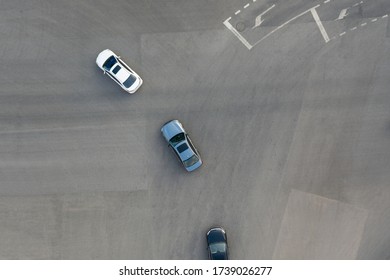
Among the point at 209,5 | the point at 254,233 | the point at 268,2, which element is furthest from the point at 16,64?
the point at 254,233

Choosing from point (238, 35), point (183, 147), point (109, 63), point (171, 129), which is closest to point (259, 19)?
point (238, 35)

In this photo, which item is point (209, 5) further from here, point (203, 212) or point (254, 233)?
point (254, 233)

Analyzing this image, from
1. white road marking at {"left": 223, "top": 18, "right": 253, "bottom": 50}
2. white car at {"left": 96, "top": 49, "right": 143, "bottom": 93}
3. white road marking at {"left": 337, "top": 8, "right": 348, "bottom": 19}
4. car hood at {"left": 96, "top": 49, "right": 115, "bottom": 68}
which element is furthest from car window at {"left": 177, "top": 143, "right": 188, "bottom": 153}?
white road marking at {"left": 337, "top": 8, "right": 348, "bottom": 19}

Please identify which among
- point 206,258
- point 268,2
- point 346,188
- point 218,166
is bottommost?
point 206,258

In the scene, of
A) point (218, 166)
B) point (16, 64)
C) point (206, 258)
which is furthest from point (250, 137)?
point (16, 64)

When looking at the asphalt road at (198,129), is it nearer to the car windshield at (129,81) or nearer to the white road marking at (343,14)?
the white road marking at (343,14)

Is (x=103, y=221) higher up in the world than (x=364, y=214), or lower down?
higher up

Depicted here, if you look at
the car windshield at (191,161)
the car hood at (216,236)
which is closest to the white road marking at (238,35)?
the car windshield at (191,161)
